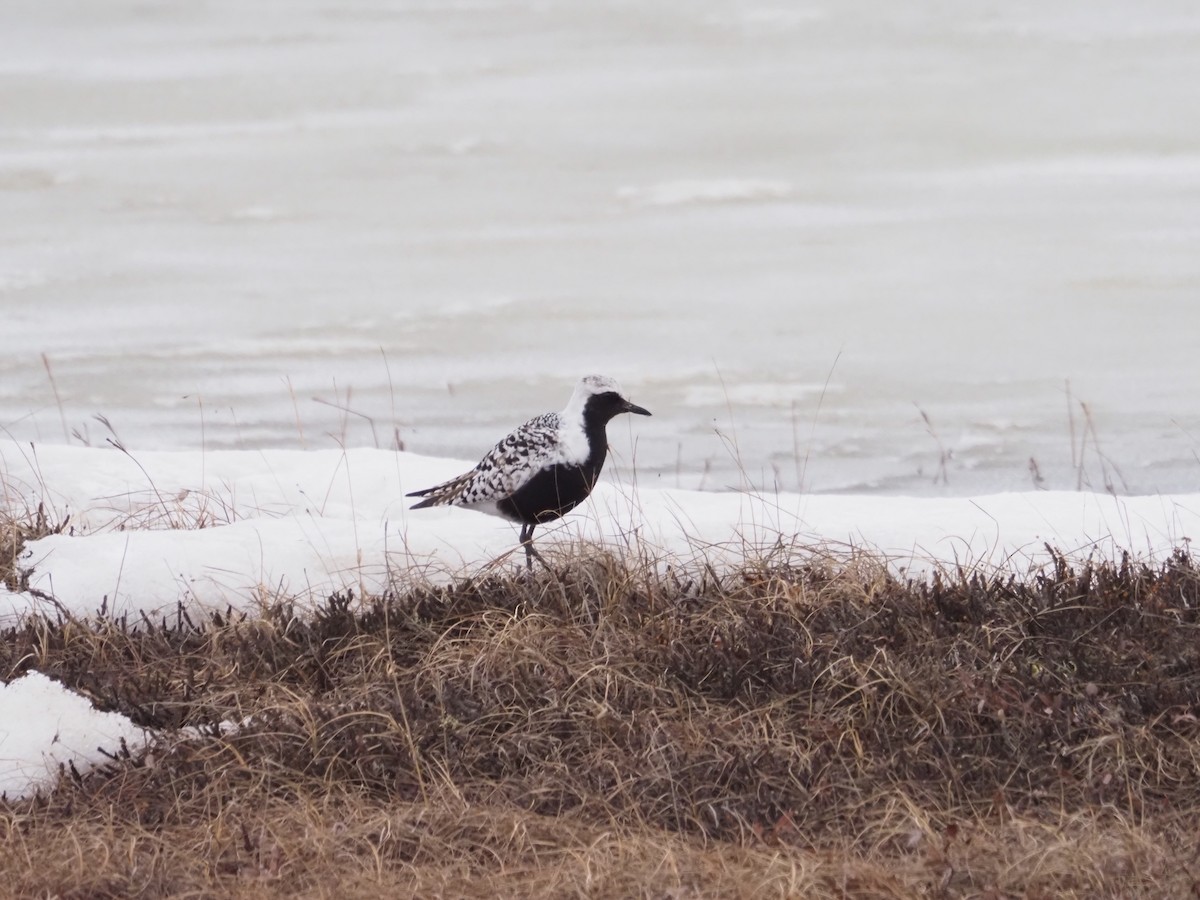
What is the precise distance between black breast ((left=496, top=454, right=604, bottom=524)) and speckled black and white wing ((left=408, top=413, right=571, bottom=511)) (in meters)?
0.03

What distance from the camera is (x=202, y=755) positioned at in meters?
5.08

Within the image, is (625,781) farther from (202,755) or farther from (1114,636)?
(1114,636)

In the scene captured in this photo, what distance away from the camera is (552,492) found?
670 centimetres

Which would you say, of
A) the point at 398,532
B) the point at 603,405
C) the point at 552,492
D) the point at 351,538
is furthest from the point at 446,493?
the point at 603,405

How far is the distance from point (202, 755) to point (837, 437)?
30.7ft

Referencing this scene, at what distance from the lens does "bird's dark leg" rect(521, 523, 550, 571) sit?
6.26 metres

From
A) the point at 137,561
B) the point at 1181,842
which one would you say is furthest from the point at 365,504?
the point at 1181,842

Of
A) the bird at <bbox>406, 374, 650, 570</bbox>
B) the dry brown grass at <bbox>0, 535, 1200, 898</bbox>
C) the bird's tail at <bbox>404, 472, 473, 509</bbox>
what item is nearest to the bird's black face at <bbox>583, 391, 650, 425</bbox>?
the bird at <bbox>406, 374, 650, 570</bbox>

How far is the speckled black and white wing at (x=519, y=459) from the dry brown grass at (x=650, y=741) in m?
0.66

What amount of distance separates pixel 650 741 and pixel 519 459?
206 cm

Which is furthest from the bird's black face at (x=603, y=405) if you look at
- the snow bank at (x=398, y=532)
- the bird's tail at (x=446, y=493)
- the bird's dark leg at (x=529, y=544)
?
the bird's tail at (x=446, y=493)

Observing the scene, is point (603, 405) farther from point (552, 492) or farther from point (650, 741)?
point (650, 741)

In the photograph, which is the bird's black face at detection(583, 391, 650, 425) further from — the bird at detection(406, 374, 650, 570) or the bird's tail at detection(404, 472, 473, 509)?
the bird's tail at detection(404, 472, 473, 509)

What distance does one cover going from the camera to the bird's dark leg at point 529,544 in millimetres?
6264
